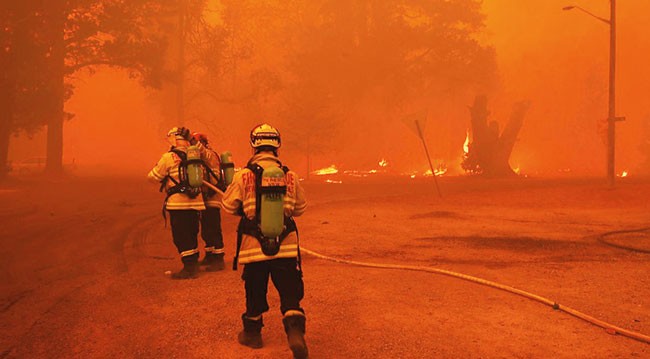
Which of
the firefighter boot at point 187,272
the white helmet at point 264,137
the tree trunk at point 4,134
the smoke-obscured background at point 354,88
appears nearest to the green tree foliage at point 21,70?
the tree trunk at point 4,134

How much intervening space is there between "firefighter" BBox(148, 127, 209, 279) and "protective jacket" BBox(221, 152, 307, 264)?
2.81 metres

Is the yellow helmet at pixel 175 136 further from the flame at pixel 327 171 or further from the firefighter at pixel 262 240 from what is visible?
the flame at pixel 327 171

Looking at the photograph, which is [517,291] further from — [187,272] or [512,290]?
[187,272]

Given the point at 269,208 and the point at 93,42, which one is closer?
the point at 269,208

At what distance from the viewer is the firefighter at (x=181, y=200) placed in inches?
295

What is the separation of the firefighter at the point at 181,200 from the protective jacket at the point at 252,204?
281 cm

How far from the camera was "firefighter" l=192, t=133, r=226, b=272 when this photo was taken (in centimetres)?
809

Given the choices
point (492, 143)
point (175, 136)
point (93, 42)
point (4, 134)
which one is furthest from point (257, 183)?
point (492, 143)

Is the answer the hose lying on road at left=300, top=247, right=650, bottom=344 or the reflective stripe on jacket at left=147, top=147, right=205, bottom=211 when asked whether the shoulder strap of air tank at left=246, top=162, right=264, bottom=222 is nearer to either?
the reflective stripe on jacket at left=147, top=147, right=205, bottom=211

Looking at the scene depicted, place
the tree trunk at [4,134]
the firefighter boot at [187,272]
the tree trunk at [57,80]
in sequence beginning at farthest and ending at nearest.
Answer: the tree trunk at [57,80] → the tree trunk at [4,134] → the firefighter boot at [187,272]

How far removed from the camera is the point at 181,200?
7.53m

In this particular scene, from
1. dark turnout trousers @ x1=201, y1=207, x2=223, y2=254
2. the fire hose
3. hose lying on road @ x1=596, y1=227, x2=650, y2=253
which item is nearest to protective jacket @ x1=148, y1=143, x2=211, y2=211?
the fire hose

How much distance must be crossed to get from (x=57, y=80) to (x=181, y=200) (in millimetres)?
24903

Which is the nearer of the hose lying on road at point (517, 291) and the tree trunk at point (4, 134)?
the hose lying on road at point (517, 291)
